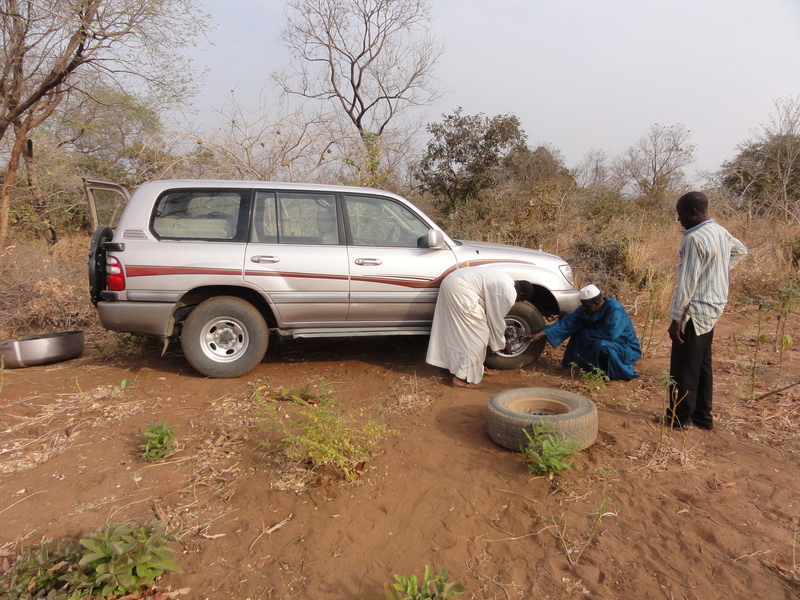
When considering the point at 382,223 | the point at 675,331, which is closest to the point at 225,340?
the point at 382,223

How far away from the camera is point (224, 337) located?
4.83 metres

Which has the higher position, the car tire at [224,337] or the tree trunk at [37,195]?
the tree trunk at [37,195]

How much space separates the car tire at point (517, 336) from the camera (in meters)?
5.08

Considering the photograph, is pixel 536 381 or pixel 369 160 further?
pixel 369 160

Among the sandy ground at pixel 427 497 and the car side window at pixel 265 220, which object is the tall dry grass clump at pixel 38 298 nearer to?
the sandy ground at pixel 427 497

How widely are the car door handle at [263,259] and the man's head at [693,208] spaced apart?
336 centimetres

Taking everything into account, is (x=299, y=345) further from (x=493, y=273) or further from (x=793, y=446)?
(x=793, y=446)

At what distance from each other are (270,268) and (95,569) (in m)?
2.84

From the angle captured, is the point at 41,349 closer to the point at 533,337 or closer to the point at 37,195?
the point at 533,337

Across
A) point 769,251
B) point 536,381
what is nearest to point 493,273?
point 536,381

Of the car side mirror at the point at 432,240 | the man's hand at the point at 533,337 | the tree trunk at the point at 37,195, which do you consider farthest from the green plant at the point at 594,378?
the tree trunk at the point at 37,195

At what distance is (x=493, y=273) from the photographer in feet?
15.3

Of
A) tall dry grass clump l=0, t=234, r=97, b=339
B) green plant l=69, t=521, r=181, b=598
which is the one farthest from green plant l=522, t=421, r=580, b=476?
tall dry grass clump l=0, t=234, r=97, b=339

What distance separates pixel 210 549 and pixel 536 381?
3.30 meters
